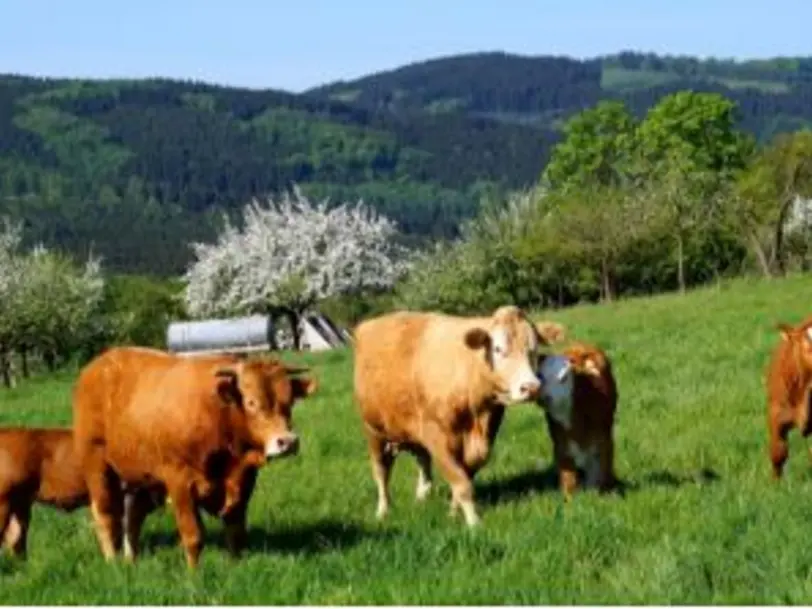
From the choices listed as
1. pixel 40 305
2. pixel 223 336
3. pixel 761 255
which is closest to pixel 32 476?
pixel 761 255

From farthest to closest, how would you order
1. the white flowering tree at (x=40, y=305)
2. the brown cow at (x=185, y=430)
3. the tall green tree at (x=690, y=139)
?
the tall green tree at (x=690, y=139)
the white flowering tree at (x=40, y=305)
the brown cow at (x=185, y=430)

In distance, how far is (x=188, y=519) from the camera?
35.5 feet

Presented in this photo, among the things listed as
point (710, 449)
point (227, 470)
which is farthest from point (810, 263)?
point (227, 470)

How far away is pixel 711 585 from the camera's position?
8.93 m

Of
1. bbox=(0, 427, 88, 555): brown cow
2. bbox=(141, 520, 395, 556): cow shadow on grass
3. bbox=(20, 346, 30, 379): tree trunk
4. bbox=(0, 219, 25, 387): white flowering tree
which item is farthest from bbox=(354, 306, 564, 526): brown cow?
bbox=(20, 346, 30, 379): tree trunk

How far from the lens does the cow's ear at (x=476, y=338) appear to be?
12391 mm

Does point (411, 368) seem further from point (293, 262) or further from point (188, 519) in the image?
point (293, 262)

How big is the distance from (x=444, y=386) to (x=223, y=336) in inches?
2861

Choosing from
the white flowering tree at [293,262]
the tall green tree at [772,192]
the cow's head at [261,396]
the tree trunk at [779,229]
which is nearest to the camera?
the cow's head at [261,396]

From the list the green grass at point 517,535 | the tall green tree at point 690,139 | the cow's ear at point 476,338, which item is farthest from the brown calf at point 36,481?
the tall green tree at point 690,139

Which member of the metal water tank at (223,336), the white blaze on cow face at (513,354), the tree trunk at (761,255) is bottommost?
the metal water tank at (223,336)

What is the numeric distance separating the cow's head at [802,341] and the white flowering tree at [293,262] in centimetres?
7763

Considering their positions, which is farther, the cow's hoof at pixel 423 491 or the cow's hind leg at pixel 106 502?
the cow's hoof at pixel 423 491

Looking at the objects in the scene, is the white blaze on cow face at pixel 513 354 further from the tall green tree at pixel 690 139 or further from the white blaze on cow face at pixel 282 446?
the tall green tree at pixel 690 139
